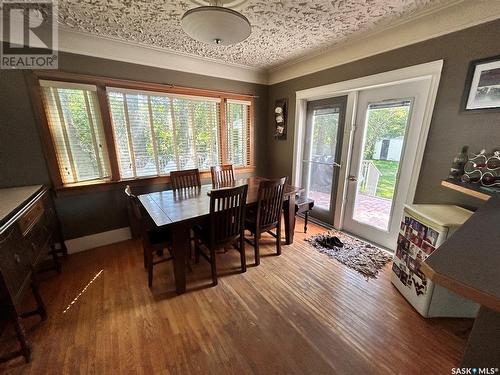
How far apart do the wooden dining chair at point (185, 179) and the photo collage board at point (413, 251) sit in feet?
7.65

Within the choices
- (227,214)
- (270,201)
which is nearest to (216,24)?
(227,214)

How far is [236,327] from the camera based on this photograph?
154 centimetres

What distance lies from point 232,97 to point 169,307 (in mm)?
2969

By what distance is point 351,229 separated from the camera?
2.88m

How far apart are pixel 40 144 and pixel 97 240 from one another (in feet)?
4.12

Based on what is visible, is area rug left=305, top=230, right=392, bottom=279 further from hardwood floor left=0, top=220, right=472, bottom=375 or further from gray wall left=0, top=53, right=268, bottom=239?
gray wall left=0, top=53, right=268, bottom=239

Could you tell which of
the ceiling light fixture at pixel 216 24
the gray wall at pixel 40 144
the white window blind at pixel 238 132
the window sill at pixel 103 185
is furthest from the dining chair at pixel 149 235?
the white window blind at pixel 238 132

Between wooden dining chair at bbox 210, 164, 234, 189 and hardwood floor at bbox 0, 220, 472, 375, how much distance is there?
119cm

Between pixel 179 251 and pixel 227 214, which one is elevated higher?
pixel 227 214

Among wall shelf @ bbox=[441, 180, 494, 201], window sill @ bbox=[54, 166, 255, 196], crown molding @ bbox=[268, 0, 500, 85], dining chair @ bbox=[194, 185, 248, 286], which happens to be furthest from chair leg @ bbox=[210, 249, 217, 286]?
crown molding @ bbox=[268, 0, 500, 85]

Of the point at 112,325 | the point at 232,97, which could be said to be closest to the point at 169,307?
the point at 112,325

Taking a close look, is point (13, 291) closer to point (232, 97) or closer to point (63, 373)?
point (63, 373)

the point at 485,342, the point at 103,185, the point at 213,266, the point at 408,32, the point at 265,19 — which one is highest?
the point at 265,19

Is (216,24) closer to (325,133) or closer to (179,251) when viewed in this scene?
(179,251)
